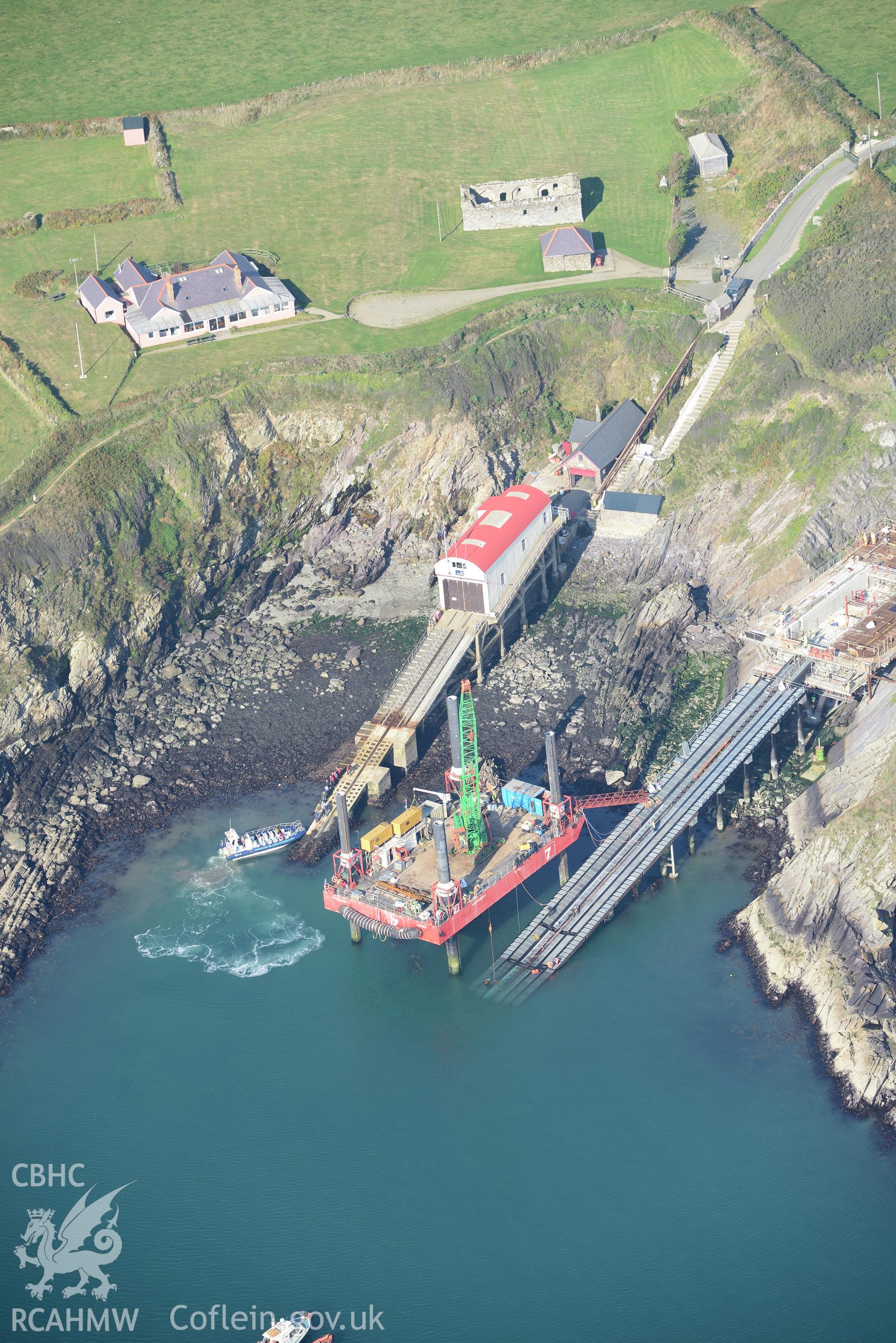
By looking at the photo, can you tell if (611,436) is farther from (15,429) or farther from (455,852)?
(15,429)

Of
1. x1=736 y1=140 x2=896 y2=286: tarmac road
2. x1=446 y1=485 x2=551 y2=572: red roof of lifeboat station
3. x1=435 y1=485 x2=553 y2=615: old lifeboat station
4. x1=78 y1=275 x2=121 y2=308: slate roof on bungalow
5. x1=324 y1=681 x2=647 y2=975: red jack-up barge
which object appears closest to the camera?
x1=324 y1=681 x2=647 y2=975: red jack-up barge

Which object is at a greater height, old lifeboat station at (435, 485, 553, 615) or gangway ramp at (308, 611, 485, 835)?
old lifeboat station at (435, 485, 553, 615)

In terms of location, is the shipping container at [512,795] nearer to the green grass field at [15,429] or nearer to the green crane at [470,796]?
the green crane at [470,796]

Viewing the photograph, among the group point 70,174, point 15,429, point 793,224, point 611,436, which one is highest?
point 70,174

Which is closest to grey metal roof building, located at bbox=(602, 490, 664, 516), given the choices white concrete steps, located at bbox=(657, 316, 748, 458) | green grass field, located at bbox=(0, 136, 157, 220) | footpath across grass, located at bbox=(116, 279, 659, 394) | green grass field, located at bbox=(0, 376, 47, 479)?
white concrete steps, located at bbox=(657, 316, 748, 458)

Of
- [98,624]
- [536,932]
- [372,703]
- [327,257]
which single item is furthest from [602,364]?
[536,932]

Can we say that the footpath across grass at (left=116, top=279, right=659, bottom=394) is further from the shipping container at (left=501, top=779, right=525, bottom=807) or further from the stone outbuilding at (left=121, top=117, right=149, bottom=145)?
the shipping container at (left=501, top=779, right=525, bottom=807)

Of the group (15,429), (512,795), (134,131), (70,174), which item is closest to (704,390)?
(512,795)
